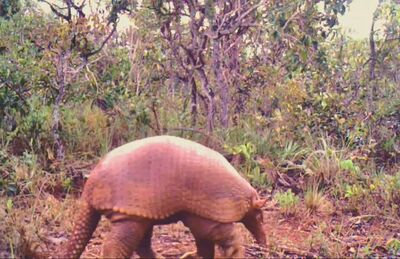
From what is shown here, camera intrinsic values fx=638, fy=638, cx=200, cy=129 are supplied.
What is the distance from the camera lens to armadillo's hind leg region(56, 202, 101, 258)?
3086 mm

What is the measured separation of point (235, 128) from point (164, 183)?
4.13 meters

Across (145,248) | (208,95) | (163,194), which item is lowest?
(145,248)

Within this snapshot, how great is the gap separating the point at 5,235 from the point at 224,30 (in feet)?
12.6

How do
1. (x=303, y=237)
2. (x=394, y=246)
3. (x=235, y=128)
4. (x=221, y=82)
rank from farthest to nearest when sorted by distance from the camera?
(x=221, y=82) < (x=235, y=128) < (x=303, y=237) < (x=394, y=246)

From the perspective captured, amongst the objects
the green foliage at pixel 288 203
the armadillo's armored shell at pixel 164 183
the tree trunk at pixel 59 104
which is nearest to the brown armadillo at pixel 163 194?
the armadillo's armored shell at pixel 164 183

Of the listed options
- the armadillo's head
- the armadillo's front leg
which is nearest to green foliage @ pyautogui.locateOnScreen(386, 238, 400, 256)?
the armadillo's head

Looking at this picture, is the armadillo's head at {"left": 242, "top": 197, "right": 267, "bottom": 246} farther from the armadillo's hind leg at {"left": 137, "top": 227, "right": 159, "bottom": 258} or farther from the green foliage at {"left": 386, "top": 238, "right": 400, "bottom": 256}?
the green foliage at {"left": 386, "top": 238, "right": 400, "bottom": 256}

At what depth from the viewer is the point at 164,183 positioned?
9.53 ft

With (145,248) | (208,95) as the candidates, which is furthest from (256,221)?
(208,95)

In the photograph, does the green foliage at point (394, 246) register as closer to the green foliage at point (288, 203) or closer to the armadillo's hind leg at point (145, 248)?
the green foliage at point (288, 203)

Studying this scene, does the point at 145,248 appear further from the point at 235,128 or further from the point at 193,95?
the point at 193,95

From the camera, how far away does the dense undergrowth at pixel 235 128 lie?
17.4 feet

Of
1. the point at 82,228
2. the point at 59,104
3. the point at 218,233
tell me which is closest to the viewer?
the point at 218,233

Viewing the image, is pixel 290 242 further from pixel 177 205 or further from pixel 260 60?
pixel 260 60
